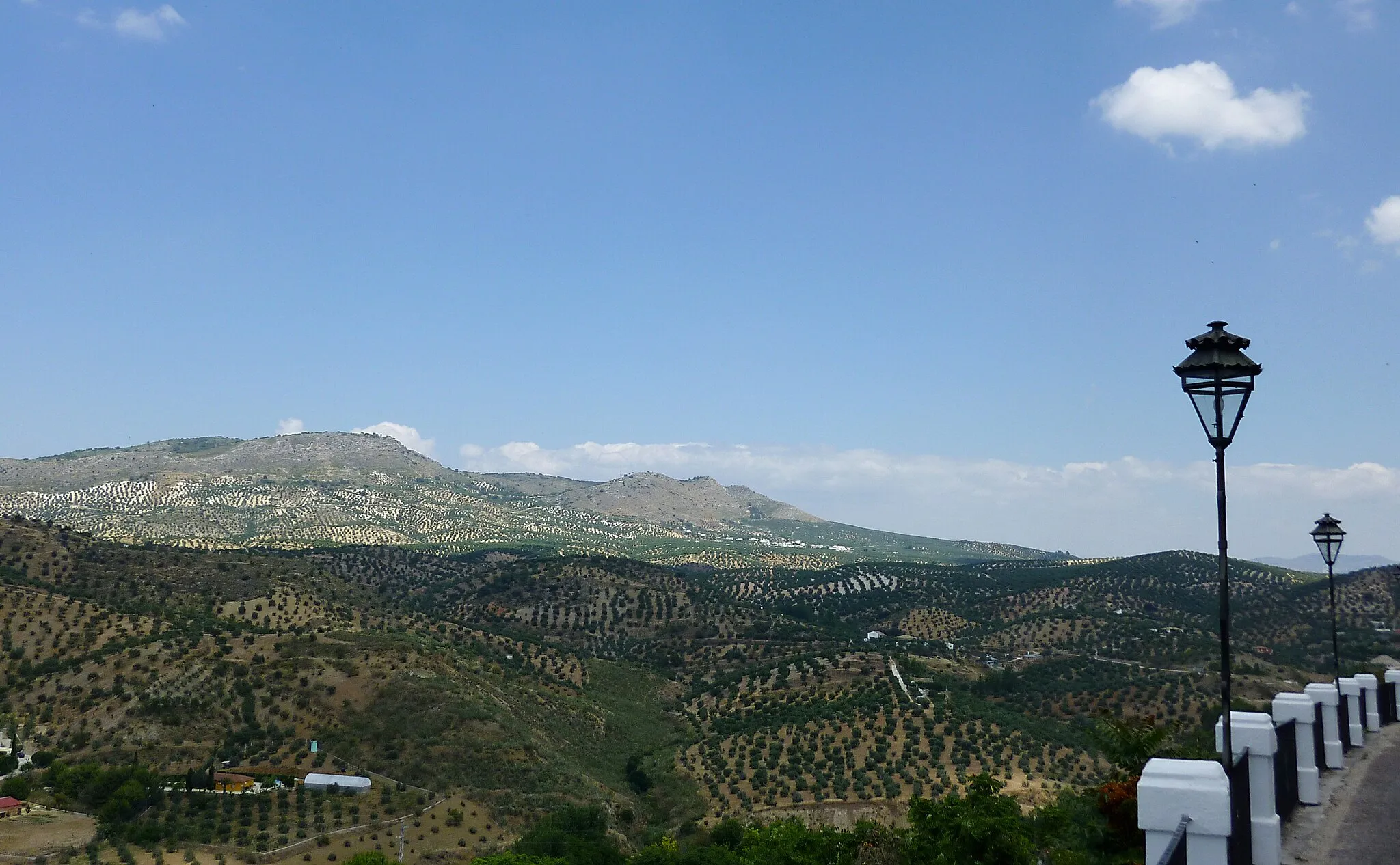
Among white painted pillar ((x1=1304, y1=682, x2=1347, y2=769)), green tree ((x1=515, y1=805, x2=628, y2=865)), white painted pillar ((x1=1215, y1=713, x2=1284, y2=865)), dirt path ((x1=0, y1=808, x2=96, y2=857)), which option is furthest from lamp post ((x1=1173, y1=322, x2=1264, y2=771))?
dirt path ((x1=0, y1=808, x2=96, y2=857))

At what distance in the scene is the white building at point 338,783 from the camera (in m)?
42.3

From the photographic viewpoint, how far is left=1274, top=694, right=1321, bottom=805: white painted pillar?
37.1ft

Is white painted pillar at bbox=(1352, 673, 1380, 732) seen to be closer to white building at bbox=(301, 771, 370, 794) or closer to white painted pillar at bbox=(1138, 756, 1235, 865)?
white painted pillar at bbox=(1138, 756, 1235, 865)

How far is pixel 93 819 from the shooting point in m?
37.3

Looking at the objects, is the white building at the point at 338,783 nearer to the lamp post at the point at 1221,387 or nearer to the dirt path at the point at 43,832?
the dirt path at the point at 43,832

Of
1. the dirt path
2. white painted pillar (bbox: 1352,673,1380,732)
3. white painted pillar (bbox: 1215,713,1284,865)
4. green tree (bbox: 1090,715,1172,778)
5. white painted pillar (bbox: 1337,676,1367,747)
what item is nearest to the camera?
white painted pillar (bbox: 1215,713,1284,865)

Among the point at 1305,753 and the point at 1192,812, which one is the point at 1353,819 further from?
the point at 1192,812

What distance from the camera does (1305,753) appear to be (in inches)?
447

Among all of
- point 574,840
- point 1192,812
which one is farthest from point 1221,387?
point 574,840

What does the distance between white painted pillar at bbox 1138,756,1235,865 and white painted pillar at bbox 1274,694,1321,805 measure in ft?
18.4

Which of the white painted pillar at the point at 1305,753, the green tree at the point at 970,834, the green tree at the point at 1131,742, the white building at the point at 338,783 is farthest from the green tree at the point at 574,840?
the white painted pillar at the point at 1305,753

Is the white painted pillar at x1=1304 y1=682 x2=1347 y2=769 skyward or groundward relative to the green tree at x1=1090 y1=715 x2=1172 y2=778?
skyward

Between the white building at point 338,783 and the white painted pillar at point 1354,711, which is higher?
the white painted pillar at point 1354,711

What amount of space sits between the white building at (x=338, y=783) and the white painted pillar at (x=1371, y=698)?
134 ft
